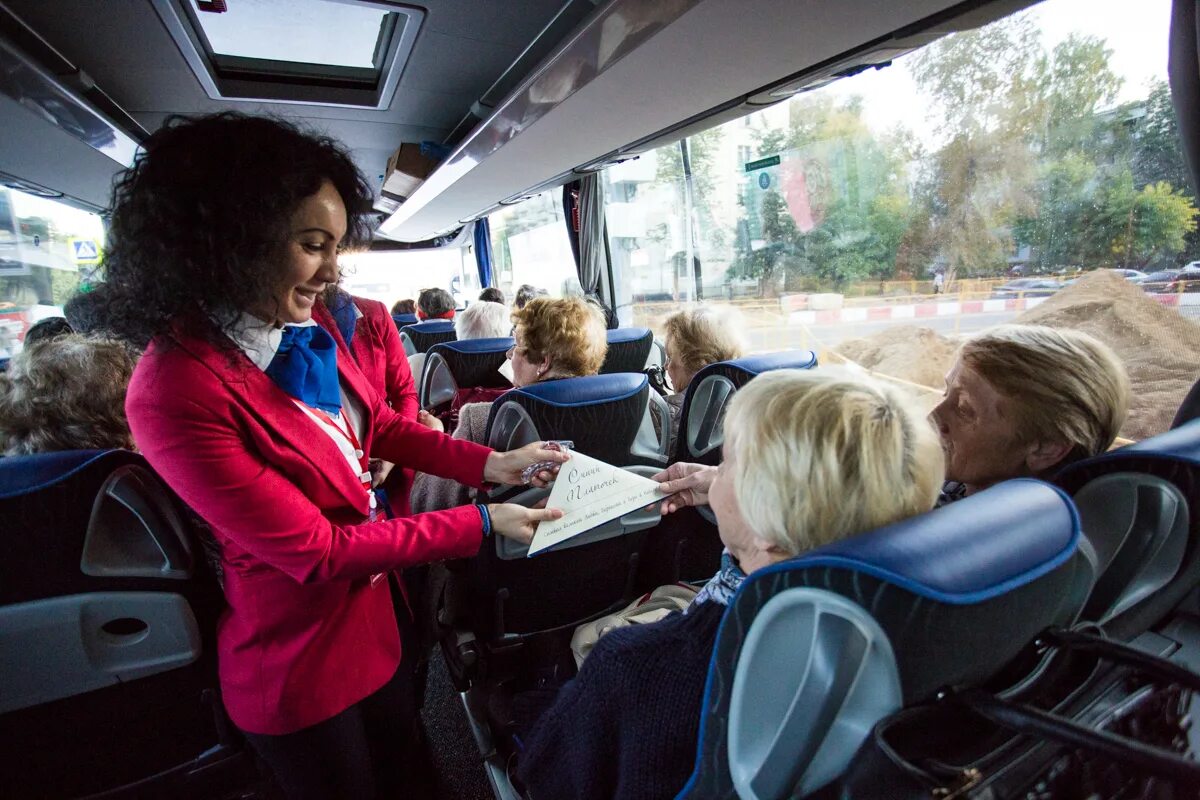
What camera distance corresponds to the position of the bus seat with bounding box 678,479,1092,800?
563 mm

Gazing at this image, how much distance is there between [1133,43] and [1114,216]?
57cm

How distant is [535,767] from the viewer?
108 cm

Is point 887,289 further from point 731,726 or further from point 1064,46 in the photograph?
point 731,726

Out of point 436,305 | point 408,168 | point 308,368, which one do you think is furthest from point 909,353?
point 408,168

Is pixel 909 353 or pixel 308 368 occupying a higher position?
pixel 308 368

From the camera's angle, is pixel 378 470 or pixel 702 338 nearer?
pixel 378 470

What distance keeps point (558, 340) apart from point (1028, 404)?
1596mm

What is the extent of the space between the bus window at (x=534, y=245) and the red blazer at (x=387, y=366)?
4110mm

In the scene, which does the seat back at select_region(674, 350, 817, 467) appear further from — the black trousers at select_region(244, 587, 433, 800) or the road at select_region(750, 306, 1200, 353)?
the black trousers at select_region(244, 587, 433, 800)

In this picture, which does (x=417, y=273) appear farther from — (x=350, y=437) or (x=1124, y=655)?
(x=1124, y=655)

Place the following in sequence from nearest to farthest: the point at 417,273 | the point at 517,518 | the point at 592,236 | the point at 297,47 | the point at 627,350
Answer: the point at 517,518 < the point at 297,47 < the point at 627,350 < the point at 592,236 < the point at 417,273

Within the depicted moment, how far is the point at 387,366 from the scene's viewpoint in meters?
2.30

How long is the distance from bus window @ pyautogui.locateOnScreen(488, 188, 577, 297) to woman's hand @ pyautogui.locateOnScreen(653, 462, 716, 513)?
5063mm

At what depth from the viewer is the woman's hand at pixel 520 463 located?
5.21 feet
